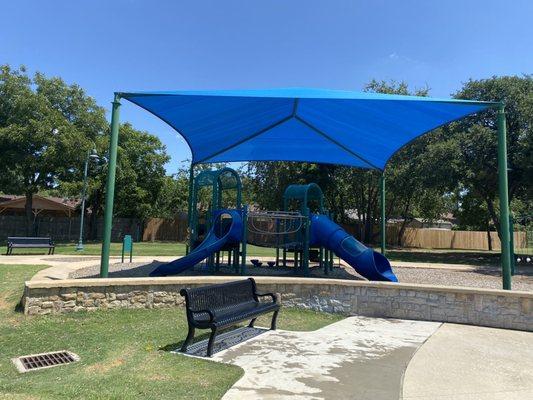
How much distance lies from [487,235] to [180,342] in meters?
49.3

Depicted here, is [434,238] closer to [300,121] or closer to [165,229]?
[165,229]

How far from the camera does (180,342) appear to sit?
616 cm

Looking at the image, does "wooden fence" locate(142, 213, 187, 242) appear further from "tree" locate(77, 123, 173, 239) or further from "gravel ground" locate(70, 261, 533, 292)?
"gravel ground" locate(70, 261, 533, 292)

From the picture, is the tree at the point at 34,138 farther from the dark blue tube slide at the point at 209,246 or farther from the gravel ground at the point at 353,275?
the dark blue tube slide at the point at 209,246

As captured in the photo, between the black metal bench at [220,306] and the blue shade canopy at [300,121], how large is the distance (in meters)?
3.97

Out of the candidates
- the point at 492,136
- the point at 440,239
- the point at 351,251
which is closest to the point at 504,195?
the point at 351,251

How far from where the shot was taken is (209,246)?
11734 millimetres

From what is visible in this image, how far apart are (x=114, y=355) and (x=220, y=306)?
1560mm

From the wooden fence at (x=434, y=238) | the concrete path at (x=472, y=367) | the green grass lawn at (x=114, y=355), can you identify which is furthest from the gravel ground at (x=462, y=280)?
the wooden fence at (x=434, y=238)

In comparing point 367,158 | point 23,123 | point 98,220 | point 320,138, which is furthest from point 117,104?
point 98,220

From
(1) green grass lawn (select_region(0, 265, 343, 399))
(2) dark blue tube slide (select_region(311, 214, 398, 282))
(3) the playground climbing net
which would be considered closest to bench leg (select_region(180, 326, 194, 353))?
(1) green grass lawn (select_region(0, 265, 343, 399))

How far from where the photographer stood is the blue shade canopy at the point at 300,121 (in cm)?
930

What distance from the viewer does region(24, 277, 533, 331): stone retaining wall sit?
7.39 metres

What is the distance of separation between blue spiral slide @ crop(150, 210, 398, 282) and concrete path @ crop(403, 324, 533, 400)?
3938mm
